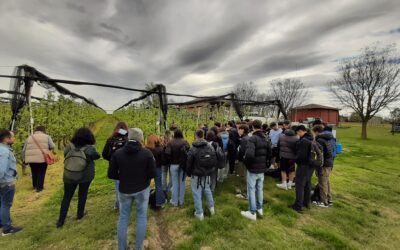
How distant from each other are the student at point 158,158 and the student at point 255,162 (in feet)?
6.04

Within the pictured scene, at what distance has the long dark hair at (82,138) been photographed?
3.97 metres

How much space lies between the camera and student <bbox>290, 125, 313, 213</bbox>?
477 cm

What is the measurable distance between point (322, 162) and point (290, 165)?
1.58 meters

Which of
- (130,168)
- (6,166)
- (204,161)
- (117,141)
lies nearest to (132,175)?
(130,168)

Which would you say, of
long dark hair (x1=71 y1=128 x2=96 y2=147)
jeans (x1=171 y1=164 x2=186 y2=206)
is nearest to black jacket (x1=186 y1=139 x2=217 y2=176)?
jeans (x1=171 y1=164 x2=186 y2=206)

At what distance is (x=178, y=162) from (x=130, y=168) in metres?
1.92

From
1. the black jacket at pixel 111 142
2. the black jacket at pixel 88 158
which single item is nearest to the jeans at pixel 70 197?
the black jacket at pixel 88 158

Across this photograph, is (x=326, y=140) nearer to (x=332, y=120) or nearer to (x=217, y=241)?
(x=217, y=241)

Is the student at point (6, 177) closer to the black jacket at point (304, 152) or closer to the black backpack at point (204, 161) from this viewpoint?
the black backpack at point (204, 161)

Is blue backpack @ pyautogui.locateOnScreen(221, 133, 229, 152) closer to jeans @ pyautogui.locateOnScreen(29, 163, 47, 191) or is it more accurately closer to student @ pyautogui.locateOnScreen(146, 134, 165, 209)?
student @ pyautogui.locateOnScreen(146, 134, 165, 209)

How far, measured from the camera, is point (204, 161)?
4.30 meters

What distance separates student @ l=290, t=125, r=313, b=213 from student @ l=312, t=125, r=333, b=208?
0.53 m

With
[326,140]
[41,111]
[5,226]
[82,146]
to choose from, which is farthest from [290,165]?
[41,111]

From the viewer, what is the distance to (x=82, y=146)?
4.05 m
